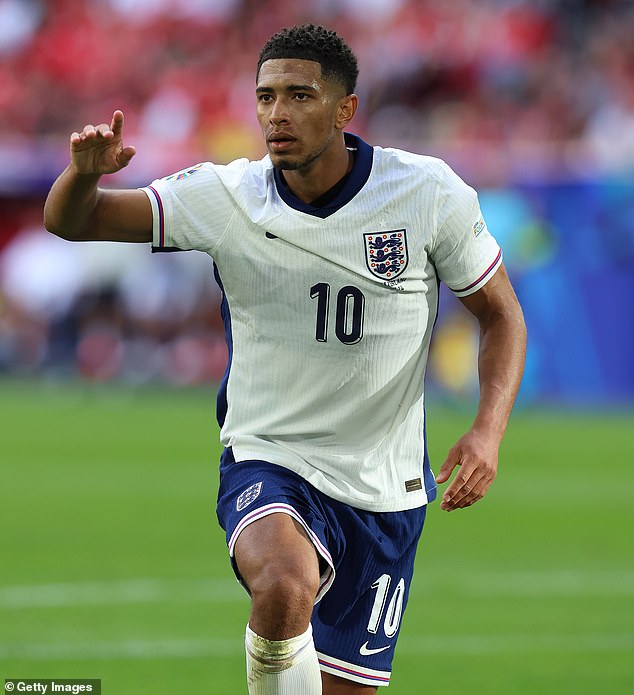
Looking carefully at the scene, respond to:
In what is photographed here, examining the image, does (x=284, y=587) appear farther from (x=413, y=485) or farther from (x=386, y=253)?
(x=386, y=253)

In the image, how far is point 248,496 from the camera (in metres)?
4.57

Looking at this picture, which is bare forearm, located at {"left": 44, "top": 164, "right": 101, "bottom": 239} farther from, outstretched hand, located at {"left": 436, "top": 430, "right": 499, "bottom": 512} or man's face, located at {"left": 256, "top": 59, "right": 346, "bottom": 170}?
outstretched hand, located at {"left": 436, "top": 430, "right": 499, "bottom": 512}

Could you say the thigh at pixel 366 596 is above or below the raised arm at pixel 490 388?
below

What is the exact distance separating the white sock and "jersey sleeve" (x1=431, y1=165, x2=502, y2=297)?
4.30 feet

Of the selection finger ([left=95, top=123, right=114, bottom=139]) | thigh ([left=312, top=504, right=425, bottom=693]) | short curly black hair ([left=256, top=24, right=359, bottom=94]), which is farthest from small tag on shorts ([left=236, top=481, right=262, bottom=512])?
short curly black hair ([left=256, top=24, right=359, bottom=94])

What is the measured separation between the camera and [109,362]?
76.8 feet

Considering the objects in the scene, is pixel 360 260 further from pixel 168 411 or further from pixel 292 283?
pixel 168 411

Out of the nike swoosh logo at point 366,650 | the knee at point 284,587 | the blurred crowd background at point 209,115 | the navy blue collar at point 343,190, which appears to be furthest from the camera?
the blurred crowd background at point 209,115

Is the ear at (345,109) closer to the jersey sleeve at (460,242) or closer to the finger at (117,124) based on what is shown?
the jersey sleeve at (460,242)

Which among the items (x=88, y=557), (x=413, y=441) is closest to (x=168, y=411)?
(x=88, y=557)

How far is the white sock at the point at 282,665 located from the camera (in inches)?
166

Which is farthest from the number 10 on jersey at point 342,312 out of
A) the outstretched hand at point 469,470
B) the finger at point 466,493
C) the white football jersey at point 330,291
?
the finger at point 466,493

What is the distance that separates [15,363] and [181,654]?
17.2 meters

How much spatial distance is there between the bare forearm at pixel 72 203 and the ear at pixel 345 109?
32.7 inches
